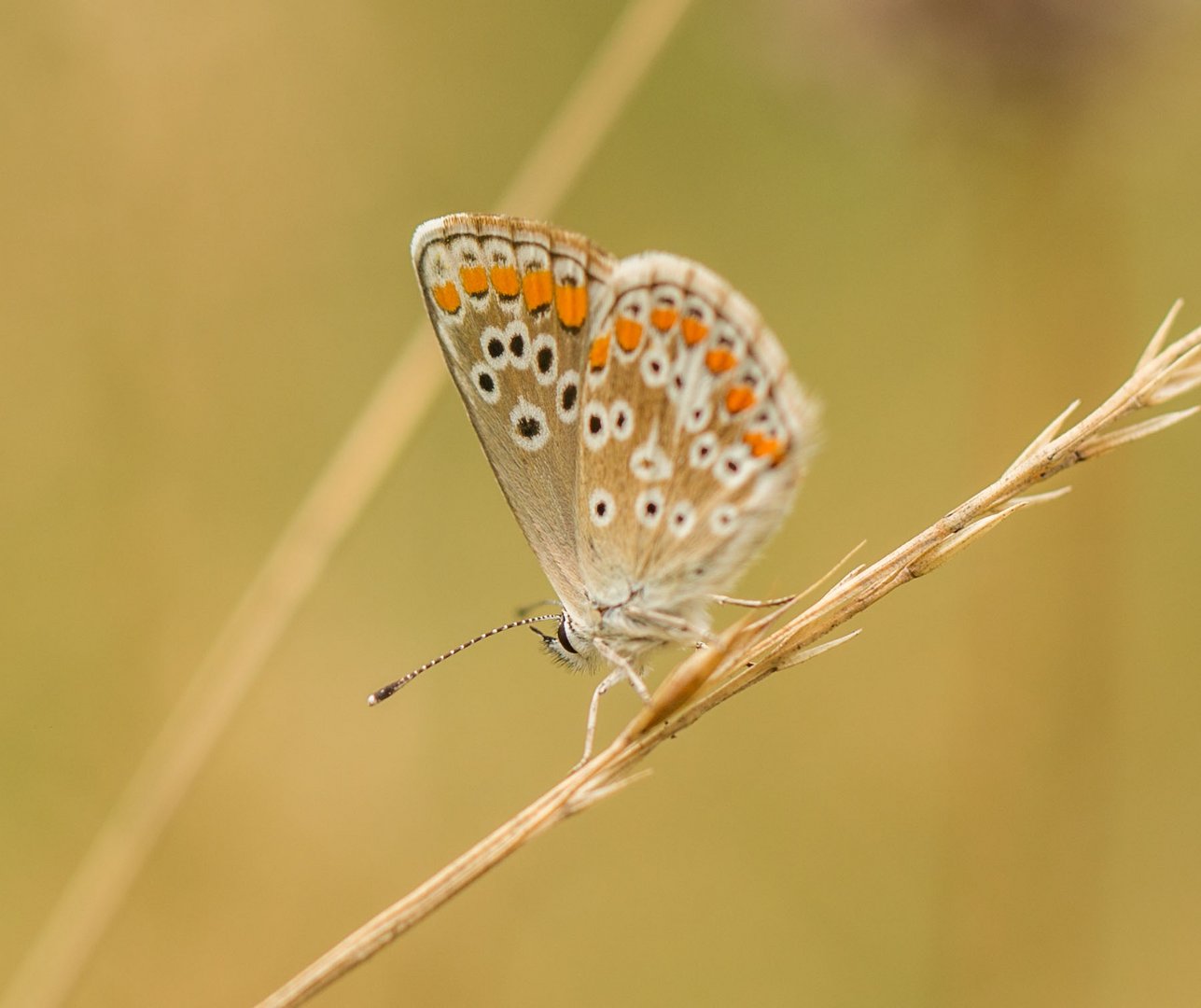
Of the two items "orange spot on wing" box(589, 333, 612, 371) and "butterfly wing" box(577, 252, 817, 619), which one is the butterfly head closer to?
"butterfly wing" box(577, 252, 817, 619)

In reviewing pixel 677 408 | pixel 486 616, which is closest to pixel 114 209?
pixel 486 616

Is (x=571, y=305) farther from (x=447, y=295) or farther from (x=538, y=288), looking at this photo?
(x=447, y=295)

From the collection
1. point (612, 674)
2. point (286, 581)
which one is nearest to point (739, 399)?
point (612, 674)

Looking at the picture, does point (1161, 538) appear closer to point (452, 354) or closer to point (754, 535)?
point (754, 535)

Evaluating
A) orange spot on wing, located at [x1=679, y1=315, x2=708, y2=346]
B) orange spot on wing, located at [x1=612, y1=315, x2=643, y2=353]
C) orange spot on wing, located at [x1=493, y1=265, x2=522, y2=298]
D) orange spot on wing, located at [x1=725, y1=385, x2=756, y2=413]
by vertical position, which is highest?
orange spot on wing, located at [x1=493, y1=265, x2=522, y2=298]

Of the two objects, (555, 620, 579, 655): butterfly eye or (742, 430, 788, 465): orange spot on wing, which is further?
(555, 620, 579, 655): butterfly eye

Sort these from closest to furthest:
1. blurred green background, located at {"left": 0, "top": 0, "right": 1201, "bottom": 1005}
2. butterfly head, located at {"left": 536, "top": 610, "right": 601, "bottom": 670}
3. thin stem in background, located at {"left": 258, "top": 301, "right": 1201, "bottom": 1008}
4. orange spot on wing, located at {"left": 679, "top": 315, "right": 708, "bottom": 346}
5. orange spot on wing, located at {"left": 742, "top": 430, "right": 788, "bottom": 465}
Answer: thin stem in background, located at {"left": 258, "top": 301, "right": 1201, "bottom": 1008} → orange spot on wing, located at {"left": 742, "top": 430, "right": 788, "bottom": 465} → orange spot on wing, located at {"left": 679, "top": 315, "right": 708, "bottom": 346} → butterfly head, located at {"left": 536, "top": 610, "right": 601, "bottom": 670} → blurred green background, located at {"left": 0, "top": 0, "right": 1201, "bottom": 1005}

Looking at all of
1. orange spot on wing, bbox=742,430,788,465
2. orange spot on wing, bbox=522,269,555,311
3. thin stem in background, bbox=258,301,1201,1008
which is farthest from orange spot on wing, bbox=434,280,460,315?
thin stem in background, bbox=258,301,1201,1008
